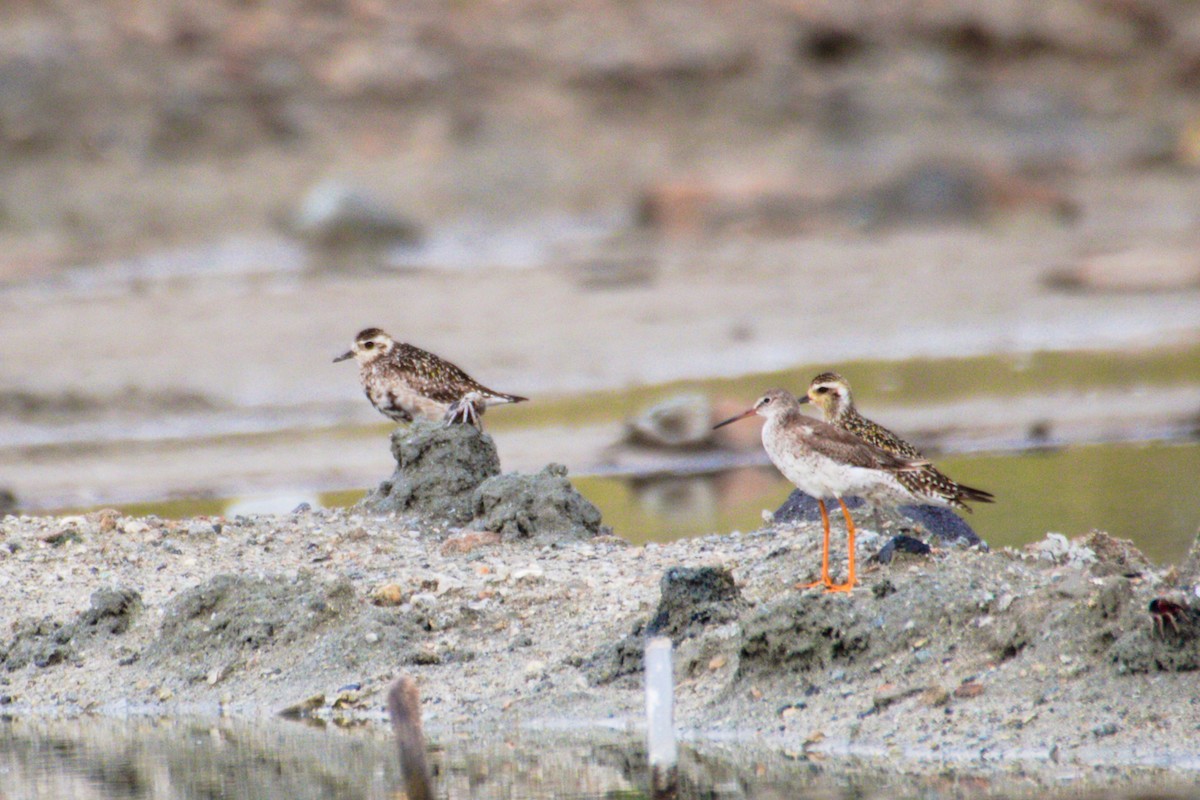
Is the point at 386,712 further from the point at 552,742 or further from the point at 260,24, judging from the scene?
the point at 260,24

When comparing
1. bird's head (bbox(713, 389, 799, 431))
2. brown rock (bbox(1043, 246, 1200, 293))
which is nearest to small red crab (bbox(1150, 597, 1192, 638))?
bird's head (bbox(713, 389, 799, 431))

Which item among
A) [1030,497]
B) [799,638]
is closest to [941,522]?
[799,638]

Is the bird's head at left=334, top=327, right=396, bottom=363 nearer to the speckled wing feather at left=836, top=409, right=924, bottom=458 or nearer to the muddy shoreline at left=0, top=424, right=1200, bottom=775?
the muddy shoreline at left=0, top=424, right=1200, bottom=775

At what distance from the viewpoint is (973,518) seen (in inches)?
485

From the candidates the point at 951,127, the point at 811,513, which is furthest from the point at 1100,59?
the point at 811,513

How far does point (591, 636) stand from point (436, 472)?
8.37 feet

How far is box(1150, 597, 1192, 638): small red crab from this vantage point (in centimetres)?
744

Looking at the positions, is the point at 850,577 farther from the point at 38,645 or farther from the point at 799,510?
the point at 38,645

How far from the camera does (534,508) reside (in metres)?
10.7

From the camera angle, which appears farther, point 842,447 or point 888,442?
point 888,442

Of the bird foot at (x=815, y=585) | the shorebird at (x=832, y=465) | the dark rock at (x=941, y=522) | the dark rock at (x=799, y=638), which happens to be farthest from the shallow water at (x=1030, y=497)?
the dark rock at (x=799, y=638)

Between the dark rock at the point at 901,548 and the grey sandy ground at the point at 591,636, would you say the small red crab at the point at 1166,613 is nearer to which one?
the grey sandy ground at the point at 591,636

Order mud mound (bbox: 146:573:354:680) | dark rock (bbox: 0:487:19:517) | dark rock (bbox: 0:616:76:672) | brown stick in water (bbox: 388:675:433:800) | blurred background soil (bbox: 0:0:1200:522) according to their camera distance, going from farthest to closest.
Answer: blurred background soil (bbox: 0:0:1200:522) → dark rock (bbox: 0:487:19:517) → dark rock (bbox: 0:616:76:672) → mud mound (bbox: 146:573:354:680) → brown stick in water (bbox: 388:675:433:800)

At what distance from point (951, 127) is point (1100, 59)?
332 cm
